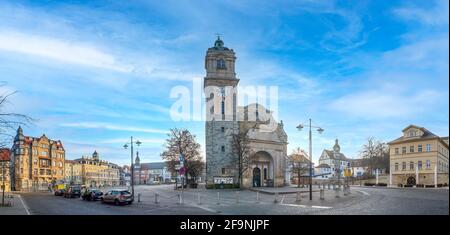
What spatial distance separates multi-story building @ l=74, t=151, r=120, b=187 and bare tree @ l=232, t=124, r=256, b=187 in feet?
283

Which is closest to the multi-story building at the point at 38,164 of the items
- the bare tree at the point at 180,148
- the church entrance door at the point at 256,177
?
the bare tree at the point at 180,148

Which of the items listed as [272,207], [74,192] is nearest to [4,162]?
[74,192]

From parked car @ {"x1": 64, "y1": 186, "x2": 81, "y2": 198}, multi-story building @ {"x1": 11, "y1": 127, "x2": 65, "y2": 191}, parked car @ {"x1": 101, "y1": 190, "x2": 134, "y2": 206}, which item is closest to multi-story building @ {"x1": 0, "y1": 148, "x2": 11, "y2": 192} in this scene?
parked car @ {"x1": 101, "y1": 190, "x2": 134, "y2": 206}

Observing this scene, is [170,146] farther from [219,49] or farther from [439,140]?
[439,140]

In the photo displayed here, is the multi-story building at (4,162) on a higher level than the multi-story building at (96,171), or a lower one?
higher

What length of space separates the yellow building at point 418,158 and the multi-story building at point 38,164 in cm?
9357

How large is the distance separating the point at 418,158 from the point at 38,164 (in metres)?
103

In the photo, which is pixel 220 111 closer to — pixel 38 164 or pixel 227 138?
pixel 227 138

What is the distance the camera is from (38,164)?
360 ft

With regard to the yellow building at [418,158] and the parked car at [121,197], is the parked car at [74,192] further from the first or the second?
the yellow building at [418,158]

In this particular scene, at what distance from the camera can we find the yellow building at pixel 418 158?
68188 mm

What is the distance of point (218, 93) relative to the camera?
67.3 metres

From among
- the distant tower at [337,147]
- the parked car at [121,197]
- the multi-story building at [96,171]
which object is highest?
the distant tower at [337,147]
